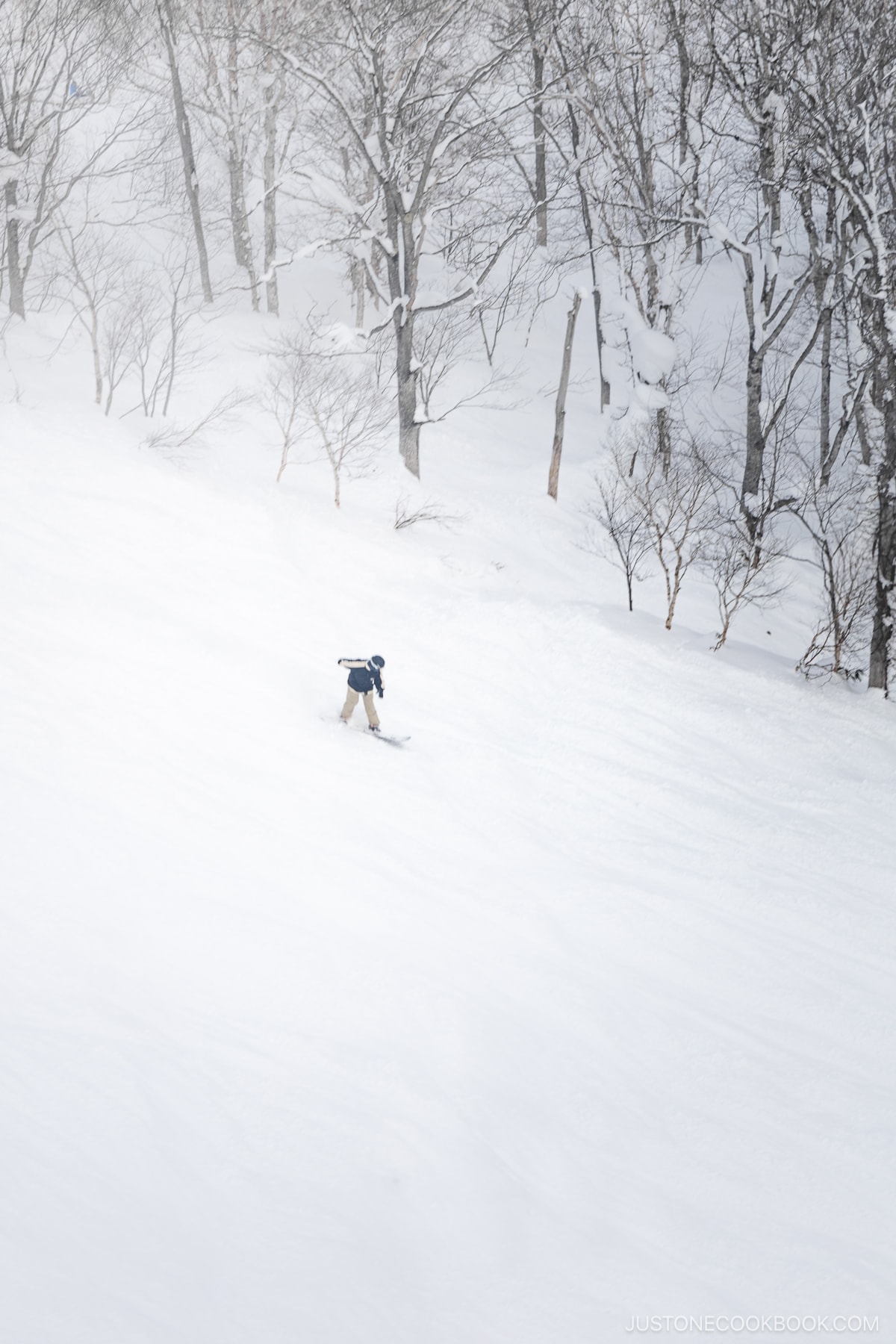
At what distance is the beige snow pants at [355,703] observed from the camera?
30.8 ft

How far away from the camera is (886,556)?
12992mm

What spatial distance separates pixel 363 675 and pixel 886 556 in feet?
28.0

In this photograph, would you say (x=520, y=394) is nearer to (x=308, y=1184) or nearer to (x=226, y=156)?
(x=226, y=156)

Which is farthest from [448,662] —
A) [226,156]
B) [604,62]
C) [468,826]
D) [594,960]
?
[226,156]

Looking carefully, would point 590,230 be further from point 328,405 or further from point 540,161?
point 328,405

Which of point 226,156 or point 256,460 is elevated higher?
point 226,156

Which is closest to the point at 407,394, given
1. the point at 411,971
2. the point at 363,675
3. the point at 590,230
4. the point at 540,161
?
the point at 590,230

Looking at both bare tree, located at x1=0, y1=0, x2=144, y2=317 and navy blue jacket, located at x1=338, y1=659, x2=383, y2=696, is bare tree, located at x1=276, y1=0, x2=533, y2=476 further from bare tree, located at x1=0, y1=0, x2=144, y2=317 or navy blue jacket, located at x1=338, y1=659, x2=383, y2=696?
navy blue jacket, located at x1=338, y1=659, x2=383, y2=696

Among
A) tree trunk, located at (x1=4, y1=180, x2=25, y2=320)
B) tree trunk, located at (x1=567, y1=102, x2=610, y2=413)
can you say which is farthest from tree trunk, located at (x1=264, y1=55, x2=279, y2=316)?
tree trunk, located at (x1=567, y1=102, x2=610, y2=413)

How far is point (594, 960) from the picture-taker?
279 inches

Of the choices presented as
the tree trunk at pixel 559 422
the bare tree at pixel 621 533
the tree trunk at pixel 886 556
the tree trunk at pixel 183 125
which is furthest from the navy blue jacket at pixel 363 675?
the tree trunk at pixel 183 125

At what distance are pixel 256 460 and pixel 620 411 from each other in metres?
9.54

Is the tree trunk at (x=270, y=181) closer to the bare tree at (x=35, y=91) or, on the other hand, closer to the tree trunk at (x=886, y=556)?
the bare tree at (x=35, y=91)

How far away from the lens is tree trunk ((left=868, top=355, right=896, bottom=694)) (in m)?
12.7
